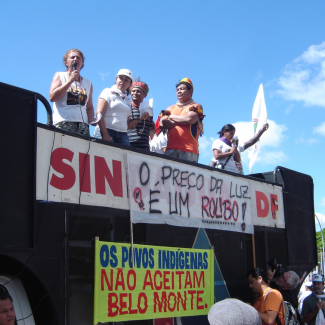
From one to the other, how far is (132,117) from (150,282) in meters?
2.43

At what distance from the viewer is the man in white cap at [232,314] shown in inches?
88.6

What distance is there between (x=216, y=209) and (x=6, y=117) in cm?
324

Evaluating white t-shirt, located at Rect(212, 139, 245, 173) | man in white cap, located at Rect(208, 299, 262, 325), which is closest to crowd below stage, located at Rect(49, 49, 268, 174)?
white t-shirt, located at Rect(212, 139, 245, 173)

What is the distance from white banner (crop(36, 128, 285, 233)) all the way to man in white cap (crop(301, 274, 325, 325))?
1120 millimetres

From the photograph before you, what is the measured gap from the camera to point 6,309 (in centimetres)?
339

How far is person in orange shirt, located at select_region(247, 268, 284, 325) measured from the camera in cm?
543

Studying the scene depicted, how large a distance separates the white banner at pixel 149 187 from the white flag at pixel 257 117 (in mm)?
959

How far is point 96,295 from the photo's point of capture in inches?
168

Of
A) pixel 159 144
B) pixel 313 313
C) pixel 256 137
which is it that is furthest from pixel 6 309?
pixel 256 137

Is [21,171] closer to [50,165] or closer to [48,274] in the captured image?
[50,165]

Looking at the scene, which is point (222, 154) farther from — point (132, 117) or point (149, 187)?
point (149, 187)

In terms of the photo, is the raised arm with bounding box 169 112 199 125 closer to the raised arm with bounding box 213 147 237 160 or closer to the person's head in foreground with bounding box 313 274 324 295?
the raised arm with bounding box 213 147 237 160

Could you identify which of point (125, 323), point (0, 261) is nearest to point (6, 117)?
point (0, 261)

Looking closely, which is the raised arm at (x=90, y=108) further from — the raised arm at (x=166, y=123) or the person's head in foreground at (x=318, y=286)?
the person's head in foreground at (x=318, y=286)
